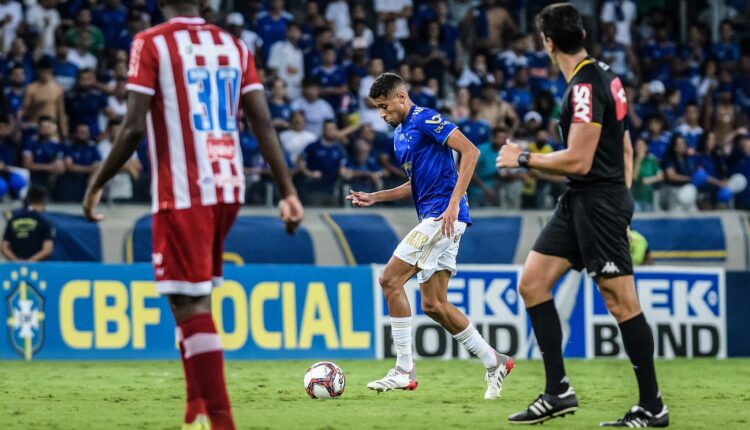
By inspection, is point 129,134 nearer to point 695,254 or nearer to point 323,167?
point 323,167

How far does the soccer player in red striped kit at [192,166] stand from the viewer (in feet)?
20.2

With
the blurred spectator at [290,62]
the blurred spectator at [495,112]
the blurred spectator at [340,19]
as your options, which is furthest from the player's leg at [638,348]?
the blurred spectator at [340,19]

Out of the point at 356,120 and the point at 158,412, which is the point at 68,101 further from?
the point at 158,412

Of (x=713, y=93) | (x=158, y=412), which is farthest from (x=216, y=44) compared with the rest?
(x=713, y=93)

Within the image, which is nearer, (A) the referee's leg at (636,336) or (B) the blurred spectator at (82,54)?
(A) the referee's leg at (636,336)

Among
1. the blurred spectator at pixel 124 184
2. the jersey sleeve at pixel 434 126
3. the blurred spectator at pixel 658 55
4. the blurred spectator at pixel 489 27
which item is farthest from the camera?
the blurred spectator at pixel 658 55

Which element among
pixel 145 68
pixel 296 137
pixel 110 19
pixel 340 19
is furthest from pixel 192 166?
pixel 340 19

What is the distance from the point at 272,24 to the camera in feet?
66.3

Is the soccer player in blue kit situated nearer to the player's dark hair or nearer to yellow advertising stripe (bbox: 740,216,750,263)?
the player's dark hair

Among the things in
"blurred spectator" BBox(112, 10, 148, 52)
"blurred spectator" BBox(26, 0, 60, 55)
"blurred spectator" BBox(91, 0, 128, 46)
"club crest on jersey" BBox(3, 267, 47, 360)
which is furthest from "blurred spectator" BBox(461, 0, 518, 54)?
"club crest on jersey" BBox(3, 267, 47, 360)

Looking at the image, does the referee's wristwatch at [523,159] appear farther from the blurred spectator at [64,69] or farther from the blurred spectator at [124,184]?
the blurred spectator at [64,69]

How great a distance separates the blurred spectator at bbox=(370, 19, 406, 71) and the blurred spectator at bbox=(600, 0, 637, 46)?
16.1 ft

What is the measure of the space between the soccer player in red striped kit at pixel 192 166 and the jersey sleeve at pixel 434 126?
3544 millimetres

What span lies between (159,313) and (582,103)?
8386mm
